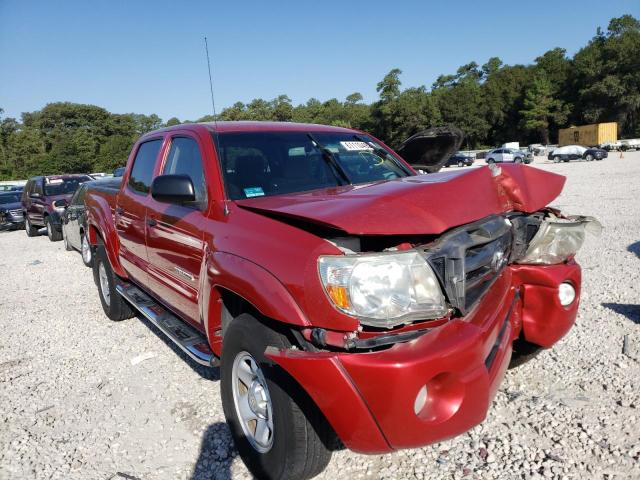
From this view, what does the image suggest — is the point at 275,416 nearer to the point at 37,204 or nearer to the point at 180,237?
the point at 180,237

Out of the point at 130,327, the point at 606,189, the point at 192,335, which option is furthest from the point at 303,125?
the point at 606,189

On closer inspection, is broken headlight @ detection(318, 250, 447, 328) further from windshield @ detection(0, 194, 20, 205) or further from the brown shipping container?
the brown shipping container

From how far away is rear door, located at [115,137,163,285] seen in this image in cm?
399

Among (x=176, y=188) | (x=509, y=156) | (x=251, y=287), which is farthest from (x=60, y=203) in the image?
(x=509, y=156)

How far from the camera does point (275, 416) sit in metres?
2.17

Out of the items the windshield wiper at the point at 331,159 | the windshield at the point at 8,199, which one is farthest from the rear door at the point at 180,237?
the windshield at the point at 8,199

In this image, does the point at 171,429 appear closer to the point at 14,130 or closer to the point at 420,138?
the point at 420,138

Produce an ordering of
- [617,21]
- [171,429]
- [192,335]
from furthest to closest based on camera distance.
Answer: [617,21] < [192,335] < [171,429]

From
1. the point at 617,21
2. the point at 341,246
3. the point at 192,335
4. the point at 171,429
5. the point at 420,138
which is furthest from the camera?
the point at 617,21

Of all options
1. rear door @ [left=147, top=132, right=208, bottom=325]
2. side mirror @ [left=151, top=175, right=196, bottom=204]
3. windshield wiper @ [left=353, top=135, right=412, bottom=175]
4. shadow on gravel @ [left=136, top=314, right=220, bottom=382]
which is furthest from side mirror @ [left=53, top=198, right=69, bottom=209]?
side mirror @ [left=151, top=175, right=196, bottom=204]

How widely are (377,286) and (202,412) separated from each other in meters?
1.93

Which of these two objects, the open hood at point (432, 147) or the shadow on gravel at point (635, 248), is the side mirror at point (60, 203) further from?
the shadow on gravel at point (635, 248)

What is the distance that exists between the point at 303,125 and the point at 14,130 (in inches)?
3098

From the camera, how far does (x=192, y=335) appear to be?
3365 millimetres
